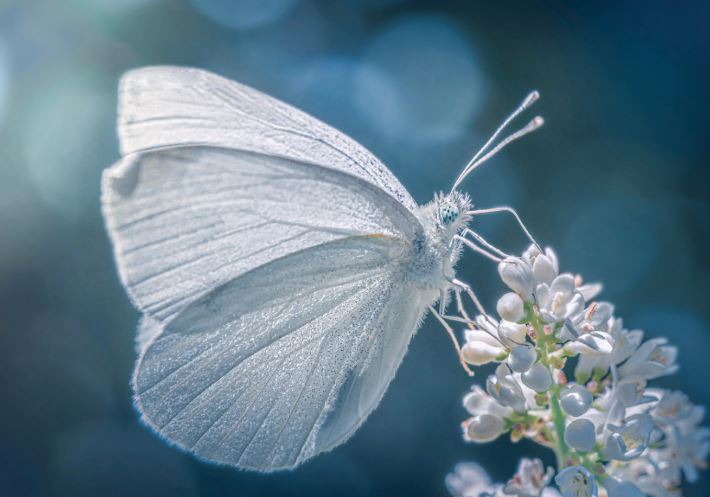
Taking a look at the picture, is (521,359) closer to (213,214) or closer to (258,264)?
(258,264)

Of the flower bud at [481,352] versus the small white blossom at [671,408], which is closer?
the flower bud at [481,352]

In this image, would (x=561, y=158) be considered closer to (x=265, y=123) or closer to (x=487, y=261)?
(x=487, y=261)

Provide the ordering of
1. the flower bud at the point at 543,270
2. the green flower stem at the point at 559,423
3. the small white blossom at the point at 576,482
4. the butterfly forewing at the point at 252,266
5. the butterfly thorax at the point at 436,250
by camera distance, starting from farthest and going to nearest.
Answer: the butterfly thorax at the point at 436,250 → the butterfly forewing at the point at 252,266 → the flower bud at the point at 543,270 → the green flower stem at the point at 559,423 → the small white blossom at the point at 576,482

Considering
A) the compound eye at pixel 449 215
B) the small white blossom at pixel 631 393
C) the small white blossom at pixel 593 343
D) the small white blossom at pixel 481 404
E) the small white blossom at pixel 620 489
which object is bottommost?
the small white blossom at pixel 481 404

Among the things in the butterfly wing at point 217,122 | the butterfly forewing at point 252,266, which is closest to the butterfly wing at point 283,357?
the butterfly forewing at point 252,266

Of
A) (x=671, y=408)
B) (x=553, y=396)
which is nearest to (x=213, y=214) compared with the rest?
(x=553, y=396)

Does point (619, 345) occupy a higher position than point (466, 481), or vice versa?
point (619, 345)

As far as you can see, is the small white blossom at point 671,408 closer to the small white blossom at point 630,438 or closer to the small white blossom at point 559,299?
the small white blossom at point 630,438
